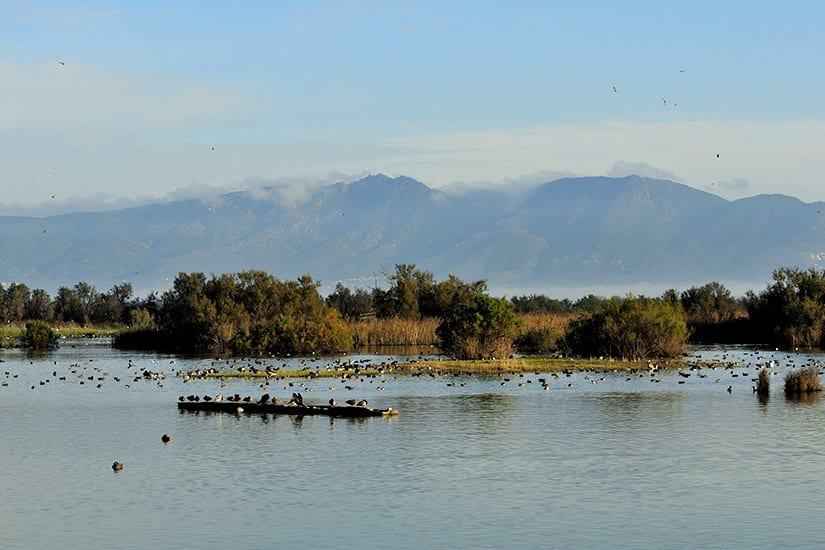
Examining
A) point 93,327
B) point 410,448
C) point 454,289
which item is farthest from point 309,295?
point 410,448

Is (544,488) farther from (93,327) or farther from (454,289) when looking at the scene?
(93,327)

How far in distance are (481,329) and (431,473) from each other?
123 ft

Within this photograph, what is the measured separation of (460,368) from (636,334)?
1130 cm

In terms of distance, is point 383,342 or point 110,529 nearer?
point 110,529

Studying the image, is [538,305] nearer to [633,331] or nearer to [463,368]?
[633,331]

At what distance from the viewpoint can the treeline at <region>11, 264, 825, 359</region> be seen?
2832 inches

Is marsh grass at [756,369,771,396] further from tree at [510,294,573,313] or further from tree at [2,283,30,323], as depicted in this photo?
tree at [2,283,30,323]

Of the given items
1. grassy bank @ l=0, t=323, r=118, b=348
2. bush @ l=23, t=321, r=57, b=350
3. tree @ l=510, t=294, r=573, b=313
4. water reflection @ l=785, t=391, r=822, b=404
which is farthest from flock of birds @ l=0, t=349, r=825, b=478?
tree @ l=510, t=294, r=573, b=313

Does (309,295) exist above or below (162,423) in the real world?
above

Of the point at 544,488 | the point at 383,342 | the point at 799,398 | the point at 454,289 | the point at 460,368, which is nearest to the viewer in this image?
the point at 544,488

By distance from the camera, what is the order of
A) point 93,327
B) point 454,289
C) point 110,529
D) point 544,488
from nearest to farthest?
point 110,529 → point 544,488 → point 454,289 → point 93,327

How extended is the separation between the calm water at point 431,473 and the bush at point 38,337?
47292mm

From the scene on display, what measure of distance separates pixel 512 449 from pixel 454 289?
76.9 metres

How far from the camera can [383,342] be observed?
326 feet
